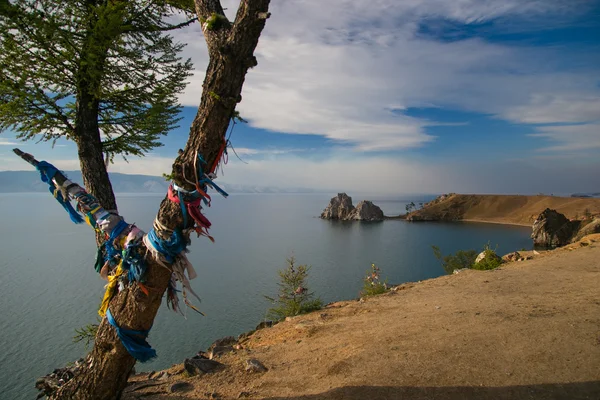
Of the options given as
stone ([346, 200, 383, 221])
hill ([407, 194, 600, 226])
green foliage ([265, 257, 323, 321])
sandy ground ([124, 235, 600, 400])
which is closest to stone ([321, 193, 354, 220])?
stone ([346, 200, 383, 221])

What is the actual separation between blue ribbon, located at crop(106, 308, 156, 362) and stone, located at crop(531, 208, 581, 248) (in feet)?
182

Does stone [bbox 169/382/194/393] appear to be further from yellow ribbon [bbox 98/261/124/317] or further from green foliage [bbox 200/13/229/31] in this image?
green foliage [bbox 200/13/229/31]

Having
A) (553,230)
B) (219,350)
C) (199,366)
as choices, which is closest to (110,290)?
(199,366)

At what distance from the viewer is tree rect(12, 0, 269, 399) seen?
10.4 ft

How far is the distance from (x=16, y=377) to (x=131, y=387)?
11182mm

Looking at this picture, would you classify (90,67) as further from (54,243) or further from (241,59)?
(54,243)

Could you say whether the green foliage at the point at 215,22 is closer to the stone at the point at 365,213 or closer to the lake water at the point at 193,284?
the lake water at the point at 193,284

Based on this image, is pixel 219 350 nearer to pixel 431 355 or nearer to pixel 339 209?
pixel 431 355

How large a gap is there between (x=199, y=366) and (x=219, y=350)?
1591mm

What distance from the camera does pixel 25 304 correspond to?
20031 millimetres

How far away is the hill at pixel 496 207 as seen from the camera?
286 feet

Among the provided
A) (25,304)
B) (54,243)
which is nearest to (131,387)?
(25,304)

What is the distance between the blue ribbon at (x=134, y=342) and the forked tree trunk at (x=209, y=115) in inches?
2.4

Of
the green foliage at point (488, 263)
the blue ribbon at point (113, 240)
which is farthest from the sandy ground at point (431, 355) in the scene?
the green foliage at point (488, 263)
